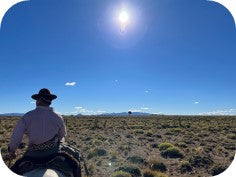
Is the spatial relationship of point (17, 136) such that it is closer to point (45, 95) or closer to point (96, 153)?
point (45, 95)

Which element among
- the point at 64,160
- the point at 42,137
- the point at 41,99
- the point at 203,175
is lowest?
the point at 203,175

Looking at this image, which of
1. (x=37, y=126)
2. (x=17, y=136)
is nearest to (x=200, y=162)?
(x=37, y=126)

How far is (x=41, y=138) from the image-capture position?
19.8 ft

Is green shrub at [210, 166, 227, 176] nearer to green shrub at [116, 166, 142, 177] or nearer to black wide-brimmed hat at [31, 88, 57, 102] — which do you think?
green shrub at [116, 166, 142, 177]

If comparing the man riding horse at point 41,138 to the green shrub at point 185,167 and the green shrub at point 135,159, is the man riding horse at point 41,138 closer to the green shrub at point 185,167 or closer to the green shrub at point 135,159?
the green shrub at point 185,167

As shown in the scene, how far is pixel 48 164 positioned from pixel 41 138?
0.50 meters

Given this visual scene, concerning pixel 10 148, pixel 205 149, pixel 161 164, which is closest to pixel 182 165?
pixel 161 164

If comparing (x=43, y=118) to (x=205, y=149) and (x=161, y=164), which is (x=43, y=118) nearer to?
(x=161, y=164)

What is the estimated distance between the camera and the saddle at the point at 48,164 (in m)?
5.71

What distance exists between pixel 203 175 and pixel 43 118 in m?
8.97

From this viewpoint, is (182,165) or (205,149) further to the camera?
(205,149)

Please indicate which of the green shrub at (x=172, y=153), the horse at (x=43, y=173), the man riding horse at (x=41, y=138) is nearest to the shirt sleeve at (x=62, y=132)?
the man riding horse at (x=41, y=138)

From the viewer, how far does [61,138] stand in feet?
21.6

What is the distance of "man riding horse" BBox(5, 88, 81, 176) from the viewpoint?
230 inches
